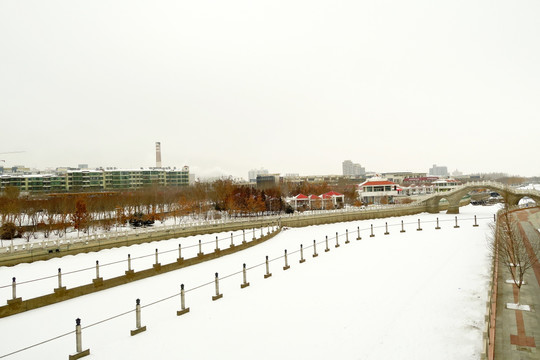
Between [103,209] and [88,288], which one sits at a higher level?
[103,209]

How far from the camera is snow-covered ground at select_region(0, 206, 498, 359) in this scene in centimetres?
1093

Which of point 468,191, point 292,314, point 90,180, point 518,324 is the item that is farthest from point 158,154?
point 518,324

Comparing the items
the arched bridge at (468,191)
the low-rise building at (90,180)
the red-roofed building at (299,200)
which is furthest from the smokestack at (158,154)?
the arched bridge at (468,191)

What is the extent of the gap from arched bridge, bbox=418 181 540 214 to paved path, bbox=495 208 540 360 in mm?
49456

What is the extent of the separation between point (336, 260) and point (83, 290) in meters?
16.3

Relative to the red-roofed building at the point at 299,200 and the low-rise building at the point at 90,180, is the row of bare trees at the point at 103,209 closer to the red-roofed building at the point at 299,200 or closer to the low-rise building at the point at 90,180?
the red-roofed building at the point at 299,200

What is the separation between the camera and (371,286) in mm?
17375

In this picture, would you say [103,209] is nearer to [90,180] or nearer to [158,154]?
[90,180]

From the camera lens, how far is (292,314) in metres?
13.8

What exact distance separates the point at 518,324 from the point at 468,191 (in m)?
63.0

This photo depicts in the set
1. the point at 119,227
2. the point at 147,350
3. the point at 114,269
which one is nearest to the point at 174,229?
the point at 114,269

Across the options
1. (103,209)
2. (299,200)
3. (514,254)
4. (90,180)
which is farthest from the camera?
(90,180)

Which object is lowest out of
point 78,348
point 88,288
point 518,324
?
point 518,324

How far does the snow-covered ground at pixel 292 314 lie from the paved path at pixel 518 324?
68cm
